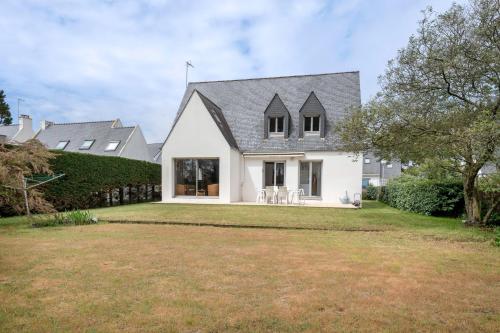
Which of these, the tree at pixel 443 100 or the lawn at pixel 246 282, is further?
the tree at pixel 443 100

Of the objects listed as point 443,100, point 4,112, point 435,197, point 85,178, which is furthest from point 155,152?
point 443,100

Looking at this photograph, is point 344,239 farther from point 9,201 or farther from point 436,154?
point 9,201

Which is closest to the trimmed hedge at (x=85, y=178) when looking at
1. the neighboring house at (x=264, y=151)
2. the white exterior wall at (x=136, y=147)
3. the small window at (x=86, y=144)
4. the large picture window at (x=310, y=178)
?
the neighboring house at (x=264, y=151)

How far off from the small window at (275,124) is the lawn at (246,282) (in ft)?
48.9

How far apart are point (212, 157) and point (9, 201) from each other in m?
11.6

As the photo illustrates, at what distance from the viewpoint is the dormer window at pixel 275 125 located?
2328 cm

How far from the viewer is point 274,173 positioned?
2202 centimetres

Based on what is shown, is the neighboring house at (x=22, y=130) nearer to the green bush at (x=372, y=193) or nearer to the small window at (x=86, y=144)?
the small window at (x=86, y=144)

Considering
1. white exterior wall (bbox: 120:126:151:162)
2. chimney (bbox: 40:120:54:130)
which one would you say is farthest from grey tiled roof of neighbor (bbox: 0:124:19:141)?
white exterior wall (bbox: 120:126:151:162)

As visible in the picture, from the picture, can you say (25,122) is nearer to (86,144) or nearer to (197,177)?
(86,144)

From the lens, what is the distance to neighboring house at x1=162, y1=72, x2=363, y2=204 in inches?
824

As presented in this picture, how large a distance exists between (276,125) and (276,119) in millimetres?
480

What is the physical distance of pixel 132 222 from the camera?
38.8 ft

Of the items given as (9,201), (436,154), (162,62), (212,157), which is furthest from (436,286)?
(162,62)
